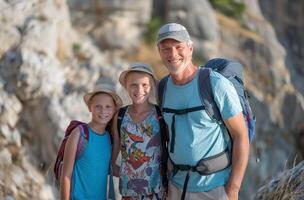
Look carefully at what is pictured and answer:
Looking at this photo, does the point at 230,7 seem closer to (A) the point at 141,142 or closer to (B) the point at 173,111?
(A) the point at 141,142

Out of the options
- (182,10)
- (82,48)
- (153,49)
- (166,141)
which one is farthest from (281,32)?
(166,141)

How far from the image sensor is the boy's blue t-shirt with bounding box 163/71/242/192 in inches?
149

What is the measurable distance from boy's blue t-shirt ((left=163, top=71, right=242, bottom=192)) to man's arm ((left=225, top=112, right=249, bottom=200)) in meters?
0.07

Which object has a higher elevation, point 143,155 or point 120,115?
point 120,115

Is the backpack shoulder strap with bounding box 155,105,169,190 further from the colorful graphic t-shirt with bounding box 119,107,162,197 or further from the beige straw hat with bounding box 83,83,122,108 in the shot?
the beige straw hat with bounding box 83,83,122,108

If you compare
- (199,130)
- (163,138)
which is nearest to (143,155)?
(163,138)

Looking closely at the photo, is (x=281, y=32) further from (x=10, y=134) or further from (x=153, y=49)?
(x=10, y=134)

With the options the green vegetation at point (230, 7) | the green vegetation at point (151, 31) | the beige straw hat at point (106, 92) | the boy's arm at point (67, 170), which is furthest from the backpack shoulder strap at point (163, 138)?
the green vegetation at point (230, 7)

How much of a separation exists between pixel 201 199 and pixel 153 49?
16.8 m

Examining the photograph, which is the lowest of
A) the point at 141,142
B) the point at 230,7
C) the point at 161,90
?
the point at 141,142

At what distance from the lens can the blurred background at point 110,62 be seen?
42.4 ft

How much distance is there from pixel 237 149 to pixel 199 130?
31 cm

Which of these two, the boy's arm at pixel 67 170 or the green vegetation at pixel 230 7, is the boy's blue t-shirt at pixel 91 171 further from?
the green vegetation at pixel 230 7

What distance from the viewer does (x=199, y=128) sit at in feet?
12.6
